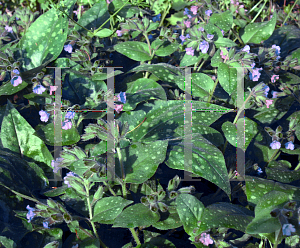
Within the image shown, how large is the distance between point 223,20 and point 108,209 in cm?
154

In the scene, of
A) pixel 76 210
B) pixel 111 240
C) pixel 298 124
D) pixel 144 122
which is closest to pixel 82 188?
pixel 76 210

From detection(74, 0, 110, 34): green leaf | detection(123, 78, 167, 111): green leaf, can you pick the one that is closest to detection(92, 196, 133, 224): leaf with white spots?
detection(123, 78, 167, 111): green leaf

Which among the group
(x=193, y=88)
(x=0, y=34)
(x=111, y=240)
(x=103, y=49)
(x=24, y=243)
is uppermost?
(x=0, y=34)

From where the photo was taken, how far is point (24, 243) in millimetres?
1363

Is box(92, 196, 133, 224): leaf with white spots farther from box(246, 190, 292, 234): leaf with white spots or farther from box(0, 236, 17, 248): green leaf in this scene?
box(246, 190, 292, 234): leaf with white spots

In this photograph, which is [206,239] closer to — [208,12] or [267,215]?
[267,215]

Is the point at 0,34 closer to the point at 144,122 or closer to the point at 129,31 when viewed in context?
the point at 129,31

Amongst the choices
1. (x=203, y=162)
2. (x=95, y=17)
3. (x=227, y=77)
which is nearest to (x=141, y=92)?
(x=227, y=77)

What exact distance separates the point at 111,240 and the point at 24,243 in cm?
40

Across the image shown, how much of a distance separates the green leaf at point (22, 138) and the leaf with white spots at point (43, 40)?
44 cm

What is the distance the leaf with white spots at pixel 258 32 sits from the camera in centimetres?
220

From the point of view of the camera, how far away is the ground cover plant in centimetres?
130

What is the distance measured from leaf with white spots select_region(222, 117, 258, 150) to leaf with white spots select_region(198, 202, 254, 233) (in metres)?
0.46

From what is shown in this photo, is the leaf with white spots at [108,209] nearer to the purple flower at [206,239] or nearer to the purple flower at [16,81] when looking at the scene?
the purple flower at [206,239]
